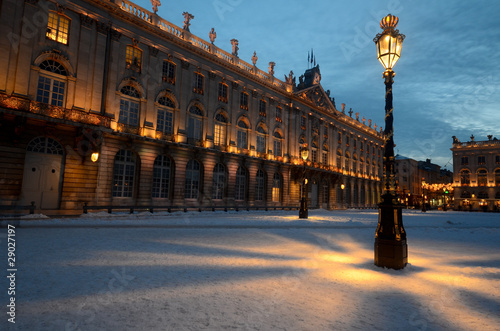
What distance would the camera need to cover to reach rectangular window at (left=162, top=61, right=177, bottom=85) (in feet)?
85.3

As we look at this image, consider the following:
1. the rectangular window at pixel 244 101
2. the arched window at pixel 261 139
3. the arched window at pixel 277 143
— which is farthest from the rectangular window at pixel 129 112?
the arched window at pixel 277 143

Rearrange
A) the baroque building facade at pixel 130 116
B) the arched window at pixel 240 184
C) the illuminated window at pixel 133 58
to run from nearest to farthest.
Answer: the baroque building facade at pixel 130 116 → the illuminated window at pixel 133 58 → the arched window at pixel 240 184

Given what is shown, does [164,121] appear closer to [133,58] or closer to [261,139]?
[133,58]

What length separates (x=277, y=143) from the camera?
37.3m

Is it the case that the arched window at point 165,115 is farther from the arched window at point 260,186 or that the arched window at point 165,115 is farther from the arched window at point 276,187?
the arched window at point 276,187

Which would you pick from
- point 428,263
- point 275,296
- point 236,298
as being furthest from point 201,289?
point 428,263

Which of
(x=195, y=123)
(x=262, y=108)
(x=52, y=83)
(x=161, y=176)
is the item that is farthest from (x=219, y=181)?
(x=52, y=83)

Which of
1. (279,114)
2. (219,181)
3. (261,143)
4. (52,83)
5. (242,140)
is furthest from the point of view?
(279,114)

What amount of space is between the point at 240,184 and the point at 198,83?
35.5ft

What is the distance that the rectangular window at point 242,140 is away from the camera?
32.3 m

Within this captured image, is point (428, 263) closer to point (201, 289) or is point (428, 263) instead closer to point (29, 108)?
point (201, 289)

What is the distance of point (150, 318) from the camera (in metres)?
3.71

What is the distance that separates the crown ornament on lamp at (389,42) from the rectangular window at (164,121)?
20.7 meters

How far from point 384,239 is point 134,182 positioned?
2066cm
